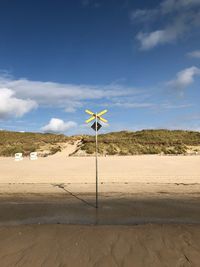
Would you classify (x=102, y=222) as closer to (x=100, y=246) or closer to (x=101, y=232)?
(x=101, y=232)

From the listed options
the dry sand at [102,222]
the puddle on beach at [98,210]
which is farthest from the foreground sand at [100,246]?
the puddle on beach at [98,210]

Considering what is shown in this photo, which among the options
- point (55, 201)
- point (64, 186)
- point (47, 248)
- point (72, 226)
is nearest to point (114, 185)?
point (64, 186)

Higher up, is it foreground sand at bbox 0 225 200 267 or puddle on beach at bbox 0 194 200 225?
puddle on beach at bbox 0 194 200 225

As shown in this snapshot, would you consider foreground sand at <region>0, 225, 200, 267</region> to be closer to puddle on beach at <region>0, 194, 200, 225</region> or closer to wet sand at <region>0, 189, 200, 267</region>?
wet sand at <region>0, 189, 200, 267</region>

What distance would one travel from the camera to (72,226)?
768cm

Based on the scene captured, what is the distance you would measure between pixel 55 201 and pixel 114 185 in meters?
4.21

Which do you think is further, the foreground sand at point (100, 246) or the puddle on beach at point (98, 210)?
the puddle on beach at point (98, 210)

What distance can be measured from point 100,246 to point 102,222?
1.99 m

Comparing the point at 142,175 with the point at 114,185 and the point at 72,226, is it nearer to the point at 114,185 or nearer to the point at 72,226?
the point at 114,185

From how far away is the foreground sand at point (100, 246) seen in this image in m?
5.57

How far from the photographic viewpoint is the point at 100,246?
625 centimetres

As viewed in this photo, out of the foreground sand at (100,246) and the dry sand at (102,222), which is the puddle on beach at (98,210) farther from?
the foreground sand at (100,246)

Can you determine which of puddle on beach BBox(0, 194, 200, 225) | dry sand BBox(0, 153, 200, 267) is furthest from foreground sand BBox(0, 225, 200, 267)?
puddle on beach BBox(0, 194, 200, 225)

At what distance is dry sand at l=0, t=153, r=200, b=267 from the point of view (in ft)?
19.0
